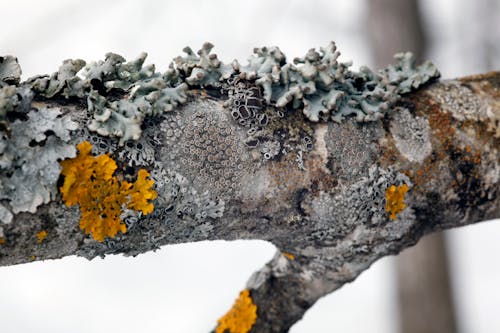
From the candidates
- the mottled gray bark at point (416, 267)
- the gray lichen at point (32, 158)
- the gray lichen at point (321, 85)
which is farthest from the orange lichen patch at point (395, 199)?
the mottled gray bark at point (416, 267)

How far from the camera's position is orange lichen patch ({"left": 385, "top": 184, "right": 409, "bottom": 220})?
1.19 metres

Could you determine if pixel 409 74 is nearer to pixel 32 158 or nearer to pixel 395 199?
pixel 395 199

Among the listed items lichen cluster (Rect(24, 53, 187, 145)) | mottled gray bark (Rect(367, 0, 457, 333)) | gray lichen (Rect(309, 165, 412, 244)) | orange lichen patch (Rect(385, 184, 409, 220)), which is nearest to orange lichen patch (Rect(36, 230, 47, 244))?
lichen cluster (Rect(24, 53, 187, 145))

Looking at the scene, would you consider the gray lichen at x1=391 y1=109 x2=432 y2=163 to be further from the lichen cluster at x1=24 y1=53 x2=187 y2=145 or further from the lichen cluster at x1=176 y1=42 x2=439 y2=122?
the lichen cluster at x1=24 y1=53 x2=187 y2=145

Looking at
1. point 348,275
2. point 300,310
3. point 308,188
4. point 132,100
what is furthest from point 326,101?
point 300,310

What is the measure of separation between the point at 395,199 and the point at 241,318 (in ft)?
1.75

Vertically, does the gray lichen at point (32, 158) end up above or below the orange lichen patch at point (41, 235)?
above

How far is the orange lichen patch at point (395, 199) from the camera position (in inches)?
46.8

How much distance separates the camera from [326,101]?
44.8 inches

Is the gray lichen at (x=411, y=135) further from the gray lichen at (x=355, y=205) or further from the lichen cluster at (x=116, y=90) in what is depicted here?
the lichen cluster at (x=116, y=90)

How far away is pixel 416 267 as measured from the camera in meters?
3.97

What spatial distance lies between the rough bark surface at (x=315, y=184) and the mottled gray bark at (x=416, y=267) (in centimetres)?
270

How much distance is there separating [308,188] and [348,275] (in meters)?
0.37

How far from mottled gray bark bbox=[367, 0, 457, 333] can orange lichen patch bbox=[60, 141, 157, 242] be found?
10.4 feet
